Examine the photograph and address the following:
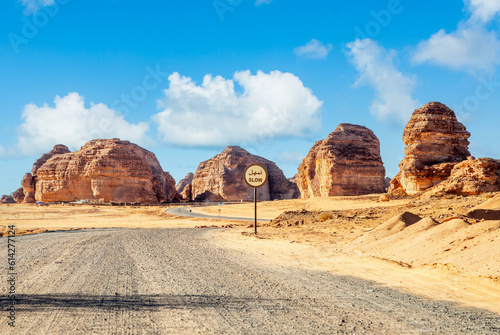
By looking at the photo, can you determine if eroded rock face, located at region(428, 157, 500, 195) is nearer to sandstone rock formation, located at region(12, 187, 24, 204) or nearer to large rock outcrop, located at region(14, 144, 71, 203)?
large rock outcrop, located at region(14, 144, 71, 203)

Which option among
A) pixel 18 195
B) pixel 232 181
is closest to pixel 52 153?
pixel 18 195

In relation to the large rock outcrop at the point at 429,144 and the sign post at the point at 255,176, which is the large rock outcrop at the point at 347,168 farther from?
the sign post at the point at 255,176

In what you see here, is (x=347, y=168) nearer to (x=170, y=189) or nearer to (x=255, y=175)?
(x=255, y=175)

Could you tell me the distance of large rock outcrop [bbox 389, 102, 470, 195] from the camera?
3884 cm

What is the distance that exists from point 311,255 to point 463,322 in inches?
245

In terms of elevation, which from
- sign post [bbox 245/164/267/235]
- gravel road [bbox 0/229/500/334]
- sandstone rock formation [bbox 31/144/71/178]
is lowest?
gravel road [bbox 0/229/500/334]

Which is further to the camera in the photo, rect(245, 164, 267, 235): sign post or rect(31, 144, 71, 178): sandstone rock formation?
rect(31, 144, 71, 178): sandstone rock formation

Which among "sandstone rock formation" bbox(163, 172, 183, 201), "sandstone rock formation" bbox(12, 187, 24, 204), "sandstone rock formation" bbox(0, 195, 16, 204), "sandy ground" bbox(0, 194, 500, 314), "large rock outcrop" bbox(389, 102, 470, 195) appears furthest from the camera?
"sandstone rock formation" bbox(0, 195, 16, 204)

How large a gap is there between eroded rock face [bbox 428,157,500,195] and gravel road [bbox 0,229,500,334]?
28058 millimetres

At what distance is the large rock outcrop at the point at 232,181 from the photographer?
112m

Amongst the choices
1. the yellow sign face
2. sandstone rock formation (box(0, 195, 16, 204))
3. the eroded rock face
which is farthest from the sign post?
sandstone rock formation (box(0, 195, 16, 204))

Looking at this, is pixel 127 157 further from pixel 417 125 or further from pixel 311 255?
pixel 311 255

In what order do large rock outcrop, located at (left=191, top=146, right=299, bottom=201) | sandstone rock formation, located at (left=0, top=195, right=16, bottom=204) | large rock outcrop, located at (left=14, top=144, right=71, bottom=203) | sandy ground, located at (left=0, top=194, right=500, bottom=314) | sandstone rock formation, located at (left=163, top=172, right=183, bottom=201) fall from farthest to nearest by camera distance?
sandstone rock formation, located at (left=0, top=195, right=16, bottom=204), sandstone rock formation, located at (left=163, top=172, right=183, bottom=201), large rock outcrop, located at (left=191, top=146, right=299, bottom=201), large rock outcrop, located at (left=14, top=144, right=71, bottom=203), sandy ground, located at (left=0, top=194, right=500, bottom=314)

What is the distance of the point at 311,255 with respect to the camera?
10.8 metres
